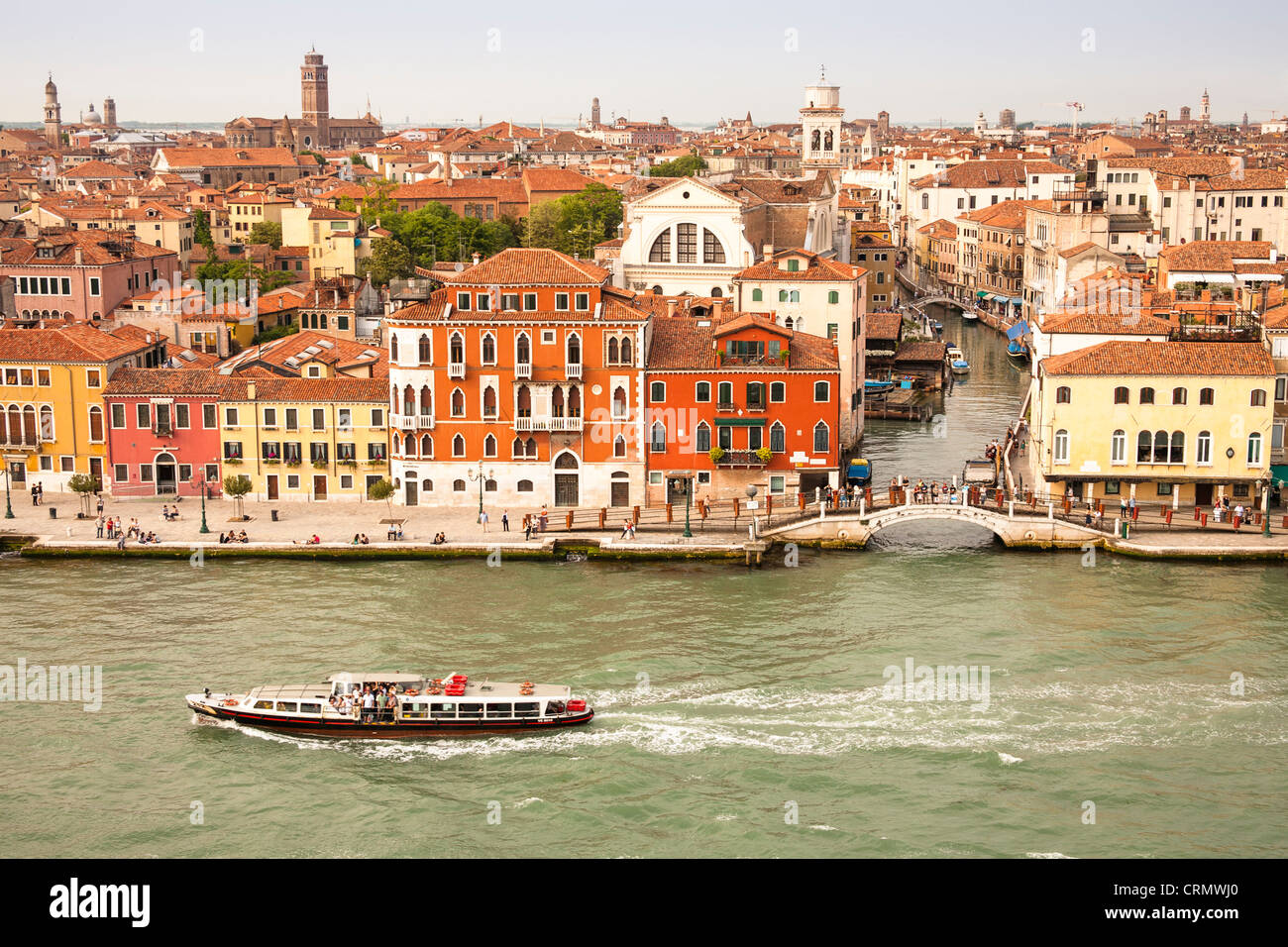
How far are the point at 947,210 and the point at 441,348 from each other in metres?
59.2

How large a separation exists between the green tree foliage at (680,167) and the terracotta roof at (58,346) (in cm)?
4978

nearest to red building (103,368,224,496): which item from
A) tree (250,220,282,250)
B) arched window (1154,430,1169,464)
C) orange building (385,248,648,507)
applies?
orange building (385,248,648,507)

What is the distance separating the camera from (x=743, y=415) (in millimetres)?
32375

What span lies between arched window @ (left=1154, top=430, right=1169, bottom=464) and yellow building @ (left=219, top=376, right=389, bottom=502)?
16.2 meters

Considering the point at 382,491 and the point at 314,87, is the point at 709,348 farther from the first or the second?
the point at 314,87

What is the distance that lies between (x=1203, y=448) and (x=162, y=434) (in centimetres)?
2229

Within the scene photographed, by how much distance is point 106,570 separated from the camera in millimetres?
29328

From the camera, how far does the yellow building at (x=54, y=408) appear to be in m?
34.1

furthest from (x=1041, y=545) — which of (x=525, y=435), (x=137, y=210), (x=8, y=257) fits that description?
(x=137, y=210)

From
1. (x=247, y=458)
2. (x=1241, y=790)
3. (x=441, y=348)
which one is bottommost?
(x=1241, y=790)

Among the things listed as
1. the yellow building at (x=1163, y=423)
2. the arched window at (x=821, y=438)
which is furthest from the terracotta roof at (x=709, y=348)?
the yellow building at (x=1163, y=423)

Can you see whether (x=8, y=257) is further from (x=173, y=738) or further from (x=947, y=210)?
(x=947, y=210)

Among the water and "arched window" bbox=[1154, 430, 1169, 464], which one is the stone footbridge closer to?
the water

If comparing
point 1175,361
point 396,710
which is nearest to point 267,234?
point 1175,361
